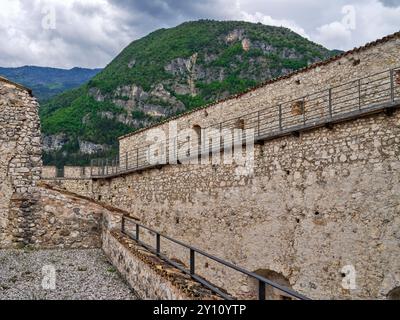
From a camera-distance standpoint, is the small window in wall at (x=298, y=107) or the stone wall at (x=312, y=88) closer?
the stone wall at (x=312, y=88)

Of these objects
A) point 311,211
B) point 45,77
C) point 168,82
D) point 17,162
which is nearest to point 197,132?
point 17,162

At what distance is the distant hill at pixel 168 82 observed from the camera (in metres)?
66.6

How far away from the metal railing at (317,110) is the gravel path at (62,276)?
6133mm

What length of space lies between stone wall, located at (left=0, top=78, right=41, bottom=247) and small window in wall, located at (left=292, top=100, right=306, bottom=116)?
8.69 m

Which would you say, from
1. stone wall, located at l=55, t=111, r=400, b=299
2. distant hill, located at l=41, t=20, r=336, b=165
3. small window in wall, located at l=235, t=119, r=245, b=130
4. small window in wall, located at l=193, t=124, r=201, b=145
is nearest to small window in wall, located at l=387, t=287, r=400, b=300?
stone wall, located at l=55, t=111, r=400, b=299

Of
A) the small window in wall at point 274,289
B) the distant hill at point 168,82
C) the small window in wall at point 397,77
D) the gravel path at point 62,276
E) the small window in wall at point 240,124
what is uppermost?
the distant hill at point 168,82

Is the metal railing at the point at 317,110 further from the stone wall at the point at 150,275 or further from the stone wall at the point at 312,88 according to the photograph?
the stone wall at the point at 150,275

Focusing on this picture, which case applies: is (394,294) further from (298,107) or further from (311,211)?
(298,107)

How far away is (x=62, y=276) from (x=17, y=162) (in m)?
4.95

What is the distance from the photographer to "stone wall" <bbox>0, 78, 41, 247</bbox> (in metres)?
11.7

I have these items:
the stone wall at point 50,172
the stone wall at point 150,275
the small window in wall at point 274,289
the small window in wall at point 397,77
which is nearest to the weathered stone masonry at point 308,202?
the small window in wall at point 274,289

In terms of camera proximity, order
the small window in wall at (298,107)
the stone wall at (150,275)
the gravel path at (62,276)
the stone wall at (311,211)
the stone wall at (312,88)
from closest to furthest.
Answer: the stone wall at (150,275) < the gravel path at (62,276) < the stone wall at (311,211) < the stone wall at (312,88) < the small window in wall at (298,107)
